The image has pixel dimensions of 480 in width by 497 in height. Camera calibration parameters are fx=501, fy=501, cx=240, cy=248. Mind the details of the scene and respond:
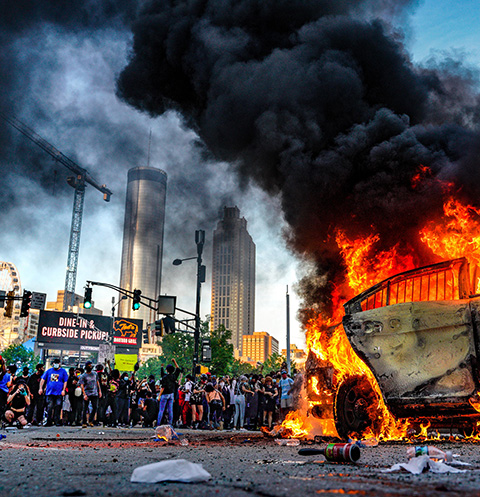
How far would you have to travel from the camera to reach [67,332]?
53781 millimetres

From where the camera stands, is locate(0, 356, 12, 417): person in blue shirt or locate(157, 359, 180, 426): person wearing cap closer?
locate(0, 356, 12, 417): person in blue shirt

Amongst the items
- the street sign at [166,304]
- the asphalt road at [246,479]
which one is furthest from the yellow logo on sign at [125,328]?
the asphalt road at [246,479]

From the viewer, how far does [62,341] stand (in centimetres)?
5350

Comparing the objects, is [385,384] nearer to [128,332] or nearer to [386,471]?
[386,471]

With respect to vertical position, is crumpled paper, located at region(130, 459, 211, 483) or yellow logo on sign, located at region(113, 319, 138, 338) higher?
yellow logo on sign, located at region(113, 319, 138, 338)

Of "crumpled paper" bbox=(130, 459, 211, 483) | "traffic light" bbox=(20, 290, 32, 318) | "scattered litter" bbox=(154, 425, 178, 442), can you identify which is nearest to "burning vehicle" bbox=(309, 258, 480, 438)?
"scattered litter" bbox=(154, 425, 178, 442)

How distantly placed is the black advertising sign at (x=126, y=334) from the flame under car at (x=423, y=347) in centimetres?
5160

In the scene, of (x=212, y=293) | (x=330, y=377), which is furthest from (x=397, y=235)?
(x=212, y=293)

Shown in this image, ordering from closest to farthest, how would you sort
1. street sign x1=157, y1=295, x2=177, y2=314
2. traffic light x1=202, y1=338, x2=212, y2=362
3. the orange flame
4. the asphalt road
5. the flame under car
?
the asphalt road < the flame under car < the orange flame < traffic light x1=202, y1=338, x2=212, y2=362 < street sign x1=157, y1=295, x2=177, y2=314

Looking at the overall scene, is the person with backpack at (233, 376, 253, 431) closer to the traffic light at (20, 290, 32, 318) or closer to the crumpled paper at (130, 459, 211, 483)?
the crumpled paper at (130, 459, 211, 483)

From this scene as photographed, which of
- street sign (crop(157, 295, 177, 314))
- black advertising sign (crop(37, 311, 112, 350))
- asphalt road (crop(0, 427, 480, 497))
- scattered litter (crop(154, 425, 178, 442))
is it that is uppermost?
black advertising sign (crop(37, 311, 112, 350))

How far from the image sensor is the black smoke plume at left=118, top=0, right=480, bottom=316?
1240cm

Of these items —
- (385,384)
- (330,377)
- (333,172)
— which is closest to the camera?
(385,384)

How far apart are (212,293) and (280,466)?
188362mm
